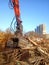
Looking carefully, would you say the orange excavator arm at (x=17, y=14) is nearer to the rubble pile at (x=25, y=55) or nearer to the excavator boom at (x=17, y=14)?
the excavator boom at (x=17, y=14)

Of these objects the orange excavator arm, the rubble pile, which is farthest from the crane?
the rubble pile

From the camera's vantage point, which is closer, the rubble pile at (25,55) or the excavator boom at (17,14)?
the rubble pile at (25,55)

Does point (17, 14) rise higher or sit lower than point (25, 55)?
higher

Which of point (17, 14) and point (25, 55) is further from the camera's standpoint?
point (17, 14)

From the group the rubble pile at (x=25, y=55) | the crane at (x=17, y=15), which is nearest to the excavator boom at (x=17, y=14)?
the crane at (x=17, y=15)

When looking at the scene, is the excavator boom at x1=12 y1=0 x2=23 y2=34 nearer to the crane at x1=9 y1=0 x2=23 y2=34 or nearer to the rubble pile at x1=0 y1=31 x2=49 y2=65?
the crane at x1=9 y1=0 x2=23 y2=34

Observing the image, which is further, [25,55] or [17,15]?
[17,15]

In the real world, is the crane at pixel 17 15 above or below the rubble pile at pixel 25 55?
above

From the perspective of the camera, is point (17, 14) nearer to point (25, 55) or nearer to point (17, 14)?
point (17, 14)

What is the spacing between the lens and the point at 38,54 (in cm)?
849

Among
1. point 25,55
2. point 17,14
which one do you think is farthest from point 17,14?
point 25,55

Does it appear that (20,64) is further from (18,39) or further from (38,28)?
(38,28)

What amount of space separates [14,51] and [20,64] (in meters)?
1.44

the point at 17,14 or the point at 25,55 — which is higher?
the point at 17,14
